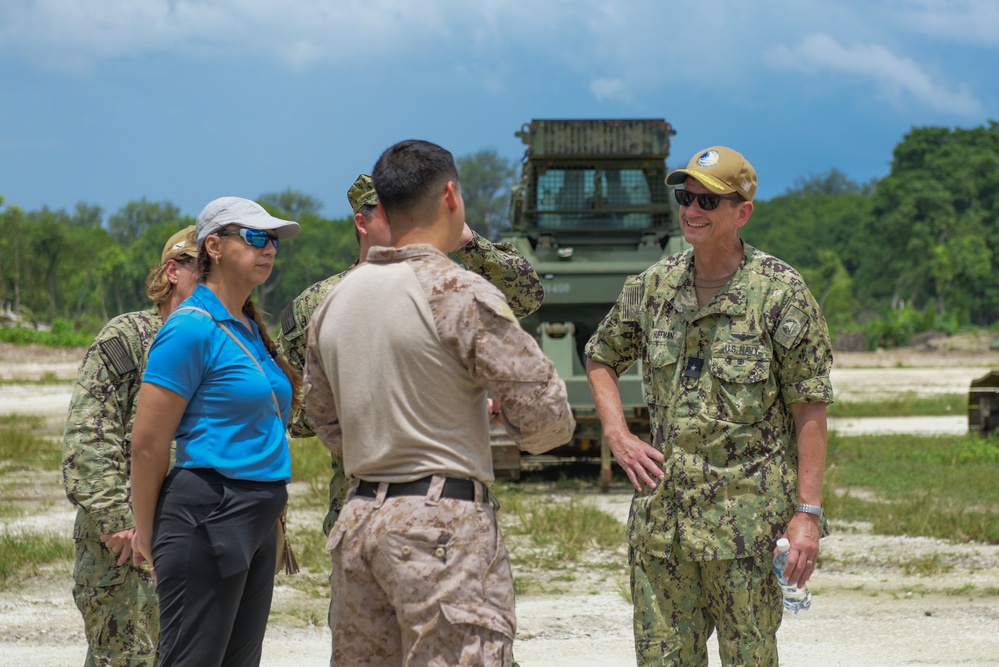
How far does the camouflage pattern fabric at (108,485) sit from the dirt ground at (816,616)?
74.1 inches

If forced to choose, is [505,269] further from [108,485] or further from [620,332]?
[108,485]

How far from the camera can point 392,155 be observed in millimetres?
3004

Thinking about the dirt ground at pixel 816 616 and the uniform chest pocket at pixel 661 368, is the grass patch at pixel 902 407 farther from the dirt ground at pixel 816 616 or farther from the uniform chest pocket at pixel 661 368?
the uniform chest pocket at pixel 661 368

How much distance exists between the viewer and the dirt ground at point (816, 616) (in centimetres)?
628

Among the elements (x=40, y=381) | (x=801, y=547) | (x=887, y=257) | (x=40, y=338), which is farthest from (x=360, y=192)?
(x=887, y=257)

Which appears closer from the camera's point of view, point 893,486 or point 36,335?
point 893,486

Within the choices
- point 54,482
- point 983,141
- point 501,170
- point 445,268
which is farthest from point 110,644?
point 501,170

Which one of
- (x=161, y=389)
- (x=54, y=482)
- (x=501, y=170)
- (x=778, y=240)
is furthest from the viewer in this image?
(x=501, y=170)

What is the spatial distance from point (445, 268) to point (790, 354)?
1366mm

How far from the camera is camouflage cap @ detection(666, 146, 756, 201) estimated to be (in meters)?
3.94

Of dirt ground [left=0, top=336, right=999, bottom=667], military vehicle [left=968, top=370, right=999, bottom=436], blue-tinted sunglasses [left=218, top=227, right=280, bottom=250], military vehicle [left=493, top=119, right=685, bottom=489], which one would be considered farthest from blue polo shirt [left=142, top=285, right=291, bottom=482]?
military vehicle [left=968, top=370, right=999, bottom=436]

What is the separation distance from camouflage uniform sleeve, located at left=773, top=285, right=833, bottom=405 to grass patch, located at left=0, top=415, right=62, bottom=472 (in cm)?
1222

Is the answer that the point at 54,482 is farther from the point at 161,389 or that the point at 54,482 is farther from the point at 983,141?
the point at 983,141

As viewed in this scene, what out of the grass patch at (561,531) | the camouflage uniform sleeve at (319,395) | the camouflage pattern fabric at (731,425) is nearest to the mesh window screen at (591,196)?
the grass patch at (561,531)
